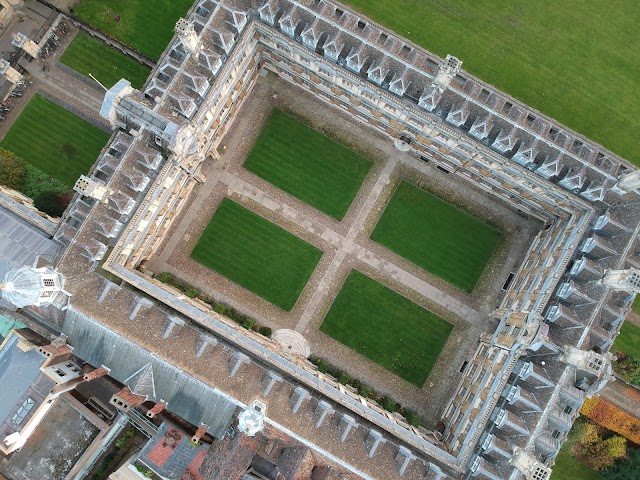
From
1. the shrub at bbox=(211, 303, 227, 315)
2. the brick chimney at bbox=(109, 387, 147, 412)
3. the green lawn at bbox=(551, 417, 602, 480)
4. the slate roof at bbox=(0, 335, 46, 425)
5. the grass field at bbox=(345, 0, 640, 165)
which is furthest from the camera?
the grass field at bbox=(345, 0, 640, 165)

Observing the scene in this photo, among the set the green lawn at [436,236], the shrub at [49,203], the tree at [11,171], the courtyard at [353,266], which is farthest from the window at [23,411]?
the green lawn at [436,236]

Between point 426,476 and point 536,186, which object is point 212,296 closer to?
point 426,476

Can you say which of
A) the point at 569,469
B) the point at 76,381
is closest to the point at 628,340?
the point at 569,469

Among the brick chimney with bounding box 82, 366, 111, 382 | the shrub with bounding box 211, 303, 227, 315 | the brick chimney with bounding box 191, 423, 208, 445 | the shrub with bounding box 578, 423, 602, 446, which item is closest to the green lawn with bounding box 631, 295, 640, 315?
the shrub with bounding box 578, 423, 602, 446

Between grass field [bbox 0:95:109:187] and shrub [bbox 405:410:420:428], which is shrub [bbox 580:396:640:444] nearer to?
shrub [bbox 405:410:420:428]

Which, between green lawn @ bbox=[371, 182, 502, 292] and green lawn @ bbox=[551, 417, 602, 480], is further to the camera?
green lawn @ bbox=[371, 182, 502, 292]

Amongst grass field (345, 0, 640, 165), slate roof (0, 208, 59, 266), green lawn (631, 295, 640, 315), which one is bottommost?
slate roof (0, 208, 59, 266)

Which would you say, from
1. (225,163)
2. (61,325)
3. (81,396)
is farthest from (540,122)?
(81,396)
